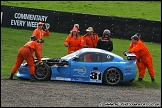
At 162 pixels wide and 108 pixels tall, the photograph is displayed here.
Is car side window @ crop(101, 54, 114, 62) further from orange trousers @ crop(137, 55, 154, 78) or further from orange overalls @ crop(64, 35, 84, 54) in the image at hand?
orange overalls @ crop(64, 35, 84, 54)

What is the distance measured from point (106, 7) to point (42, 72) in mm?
24771

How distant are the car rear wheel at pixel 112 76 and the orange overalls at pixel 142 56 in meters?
1.44

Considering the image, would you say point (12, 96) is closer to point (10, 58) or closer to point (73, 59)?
point (73, 59)

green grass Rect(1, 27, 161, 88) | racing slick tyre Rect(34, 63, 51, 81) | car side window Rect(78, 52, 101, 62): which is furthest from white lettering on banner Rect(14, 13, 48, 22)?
racing slick tyre Rect(34, 63, 51, 81)

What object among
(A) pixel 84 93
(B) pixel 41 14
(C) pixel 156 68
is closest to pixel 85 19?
(B) pixel 41 14

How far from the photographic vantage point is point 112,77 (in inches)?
637

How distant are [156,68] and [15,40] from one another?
8.74 metres

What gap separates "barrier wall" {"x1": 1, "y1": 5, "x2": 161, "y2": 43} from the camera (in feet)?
93.1

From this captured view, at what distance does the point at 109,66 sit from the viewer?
1617 cm

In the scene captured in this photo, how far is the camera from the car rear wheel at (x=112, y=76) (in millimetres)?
16172

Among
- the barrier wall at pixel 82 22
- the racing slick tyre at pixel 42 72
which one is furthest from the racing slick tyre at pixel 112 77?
the barrier wall at pixel 82 22

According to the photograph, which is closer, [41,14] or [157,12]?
[41,14]

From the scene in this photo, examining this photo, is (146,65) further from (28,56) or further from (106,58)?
(28,56)

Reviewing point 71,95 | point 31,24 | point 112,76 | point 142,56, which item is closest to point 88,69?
point 112,76
